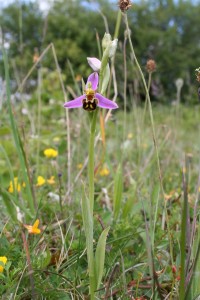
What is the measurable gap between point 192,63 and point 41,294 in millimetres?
29008

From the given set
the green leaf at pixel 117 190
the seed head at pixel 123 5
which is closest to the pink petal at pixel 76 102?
the seed head at pixel 123 5

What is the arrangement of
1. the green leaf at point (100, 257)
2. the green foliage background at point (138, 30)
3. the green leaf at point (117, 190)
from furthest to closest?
the green foliage background at point (138, 30)
the green leaf at point (117, 190)
the green leaf at point (100, 257)

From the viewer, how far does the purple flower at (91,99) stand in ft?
2.77

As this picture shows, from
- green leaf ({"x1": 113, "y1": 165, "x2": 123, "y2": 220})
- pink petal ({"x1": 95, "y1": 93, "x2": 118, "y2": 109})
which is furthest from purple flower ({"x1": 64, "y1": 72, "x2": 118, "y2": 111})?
green leaf ({"x1": 113, "y1": 165, "x2": 123, "y2": 220})

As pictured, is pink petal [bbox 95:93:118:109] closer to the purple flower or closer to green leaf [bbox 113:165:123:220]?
the purple flower

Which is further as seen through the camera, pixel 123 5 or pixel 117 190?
pixel 117 190

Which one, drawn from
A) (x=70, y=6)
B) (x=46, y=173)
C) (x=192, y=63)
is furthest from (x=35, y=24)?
(x=46, y=173)

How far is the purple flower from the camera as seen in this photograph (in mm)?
846

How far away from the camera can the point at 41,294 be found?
92cm

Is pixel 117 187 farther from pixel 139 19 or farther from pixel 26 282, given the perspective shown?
pixel 139 19

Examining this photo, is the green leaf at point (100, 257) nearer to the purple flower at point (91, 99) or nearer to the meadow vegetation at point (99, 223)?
the meadow vegetation at point (99, 223)

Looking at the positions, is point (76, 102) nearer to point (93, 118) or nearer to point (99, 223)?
point (93, 118)

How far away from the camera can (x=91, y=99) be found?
850 mm

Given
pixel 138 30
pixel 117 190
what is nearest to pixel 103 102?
pixel 117 190
